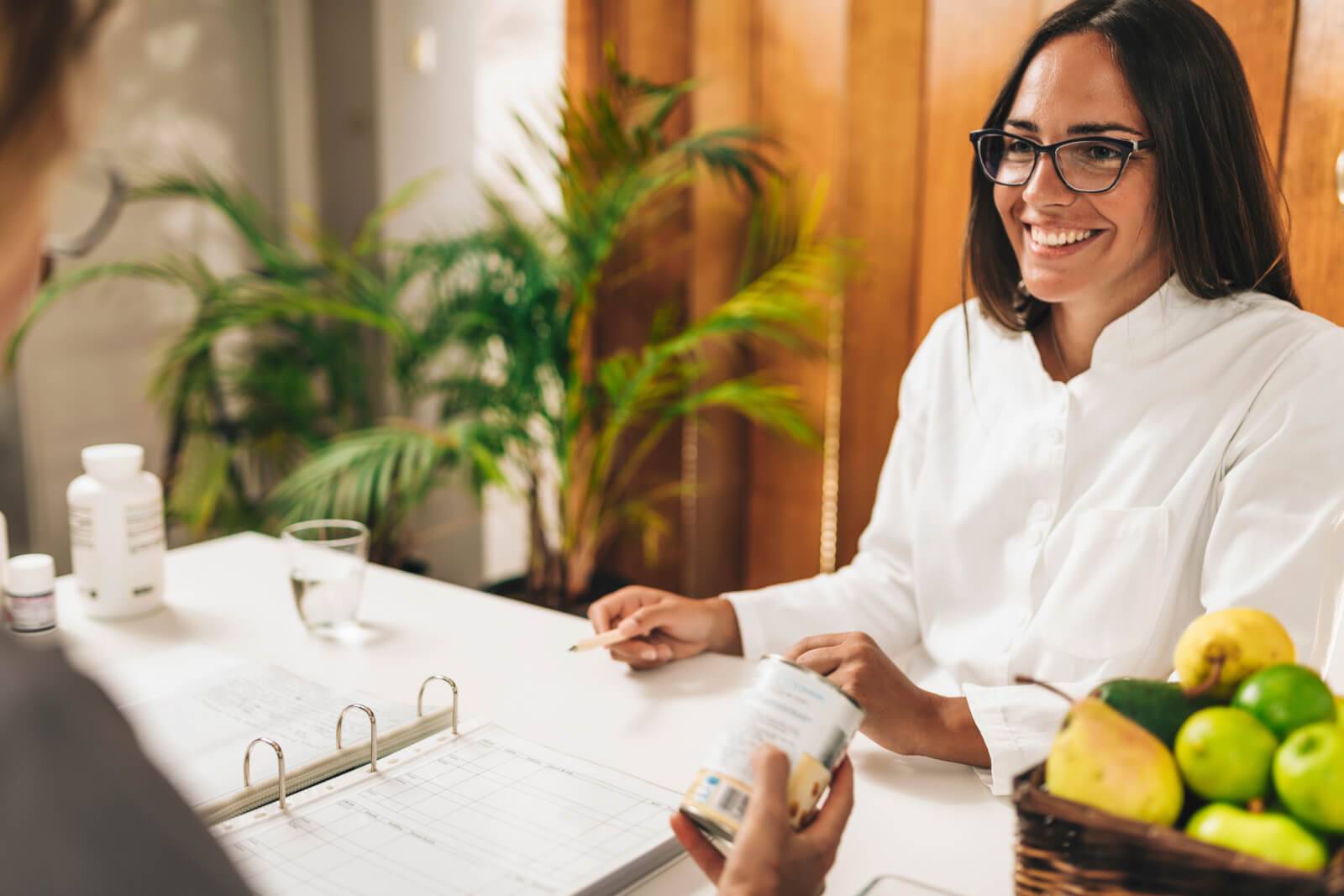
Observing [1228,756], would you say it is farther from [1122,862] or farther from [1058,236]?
[1058,236]

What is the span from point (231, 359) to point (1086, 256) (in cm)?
269

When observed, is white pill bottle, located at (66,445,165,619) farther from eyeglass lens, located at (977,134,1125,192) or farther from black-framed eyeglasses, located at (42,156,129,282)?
black-framed eyeglasses, located at (42,156,129,282)

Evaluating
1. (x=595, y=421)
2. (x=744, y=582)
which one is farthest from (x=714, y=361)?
(x=744, y=582)

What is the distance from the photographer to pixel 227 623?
1369 mm

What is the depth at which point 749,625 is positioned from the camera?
1309 millimetres

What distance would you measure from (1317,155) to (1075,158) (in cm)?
83

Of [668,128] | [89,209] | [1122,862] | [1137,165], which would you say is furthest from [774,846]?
[89,209]

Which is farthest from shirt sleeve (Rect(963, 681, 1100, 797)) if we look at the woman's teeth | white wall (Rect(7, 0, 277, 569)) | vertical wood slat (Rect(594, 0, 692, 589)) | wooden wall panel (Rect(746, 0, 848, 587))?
white wall (Rect(7, 0, 277, 569))

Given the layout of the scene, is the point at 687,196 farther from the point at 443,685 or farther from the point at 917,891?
the point at 917,891

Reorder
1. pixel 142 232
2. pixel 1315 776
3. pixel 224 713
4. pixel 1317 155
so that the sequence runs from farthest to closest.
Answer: pixel 142 232 → pixel 1317 155 → pixel 224 713 → pixel 1315 776

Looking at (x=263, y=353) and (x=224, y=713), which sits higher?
(x=263, y=353)

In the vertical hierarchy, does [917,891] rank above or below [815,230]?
below

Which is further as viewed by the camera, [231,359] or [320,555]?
[231,359]

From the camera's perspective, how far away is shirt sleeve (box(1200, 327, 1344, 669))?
1.06m
